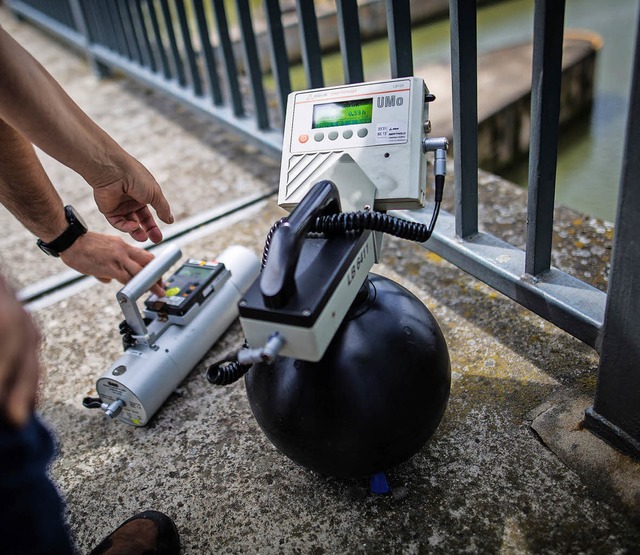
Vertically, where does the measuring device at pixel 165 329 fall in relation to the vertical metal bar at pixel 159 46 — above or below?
below

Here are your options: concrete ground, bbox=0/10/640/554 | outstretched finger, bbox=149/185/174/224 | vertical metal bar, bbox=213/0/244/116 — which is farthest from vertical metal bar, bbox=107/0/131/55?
outstretched finger, bbox=149/185/174/224

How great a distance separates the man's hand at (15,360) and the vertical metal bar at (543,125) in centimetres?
109

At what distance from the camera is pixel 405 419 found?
1119 mm

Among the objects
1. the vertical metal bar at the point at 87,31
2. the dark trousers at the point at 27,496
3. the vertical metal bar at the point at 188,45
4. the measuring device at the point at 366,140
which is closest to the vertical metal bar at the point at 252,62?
the vertical metal bar at the point at 188,45

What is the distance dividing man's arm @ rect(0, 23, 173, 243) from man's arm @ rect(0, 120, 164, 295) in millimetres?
143

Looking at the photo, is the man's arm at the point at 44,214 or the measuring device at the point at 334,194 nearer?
the measuring device at the point at 334,194

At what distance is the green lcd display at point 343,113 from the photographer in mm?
1269

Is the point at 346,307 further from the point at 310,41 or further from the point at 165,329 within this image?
the point at 310,41

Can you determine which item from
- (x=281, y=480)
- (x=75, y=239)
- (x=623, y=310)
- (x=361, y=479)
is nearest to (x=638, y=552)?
(x=623, y=310)

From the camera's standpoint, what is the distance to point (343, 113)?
50.9 inches

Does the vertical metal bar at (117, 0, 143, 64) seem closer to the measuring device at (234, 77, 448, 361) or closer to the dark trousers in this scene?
the measuring device at (234, 77, 448, 361)

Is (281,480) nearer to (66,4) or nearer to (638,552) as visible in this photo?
(638,552)

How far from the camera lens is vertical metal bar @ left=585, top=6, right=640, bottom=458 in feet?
3.17

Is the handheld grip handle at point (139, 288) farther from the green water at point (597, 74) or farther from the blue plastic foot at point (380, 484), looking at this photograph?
the green water at point (597, 74)
